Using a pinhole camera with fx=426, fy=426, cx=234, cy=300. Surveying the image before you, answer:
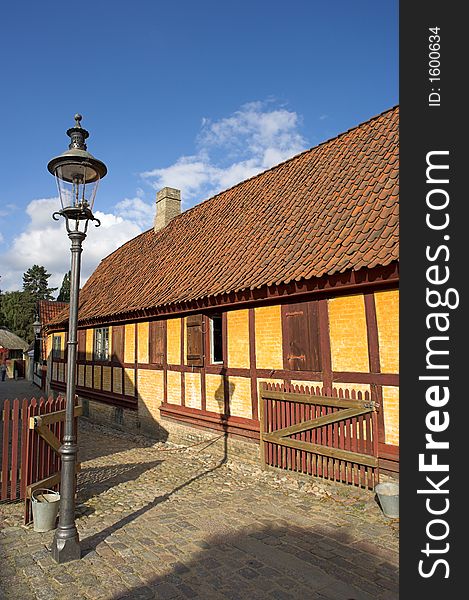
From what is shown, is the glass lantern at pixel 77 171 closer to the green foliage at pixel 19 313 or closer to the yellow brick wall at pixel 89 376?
the yellow brick wall at pixel 89 376

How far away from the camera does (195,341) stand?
945 cm

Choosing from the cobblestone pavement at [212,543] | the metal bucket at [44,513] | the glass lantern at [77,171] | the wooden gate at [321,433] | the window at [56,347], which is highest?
the glass lantern at [77,171]

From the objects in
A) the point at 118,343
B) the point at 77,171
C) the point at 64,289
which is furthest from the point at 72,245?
the point at 64,289

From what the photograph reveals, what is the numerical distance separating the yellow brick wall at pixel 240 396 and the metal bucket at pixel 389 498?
318 centimetres

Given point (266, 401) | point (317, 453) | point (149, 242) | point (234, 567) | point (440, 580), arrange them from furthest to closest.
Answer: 1. point (149, 242)
2. point (266, 401)
3. point (317, 453)
4. point (234, 567)
5. point (440, 580)

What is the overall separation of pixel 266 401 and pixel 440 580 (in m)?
4.65

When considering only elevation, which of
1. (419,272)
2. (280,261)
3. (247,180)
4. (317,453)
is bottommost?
(317,453)

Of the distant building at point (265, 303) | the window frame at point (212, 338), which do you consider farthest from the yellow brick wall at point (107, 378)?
the window frame at point (212, 338)

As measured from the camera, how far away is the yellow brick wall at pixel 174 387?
33.3ft

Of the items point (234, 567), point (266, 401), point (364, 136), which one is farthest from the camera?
point (364, 136)

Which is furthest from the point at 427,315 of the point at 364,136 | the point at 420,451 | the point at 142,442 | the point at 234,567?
the point at 142,442

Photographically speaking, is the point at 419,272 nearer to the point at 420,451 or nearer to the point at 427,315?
the point at 427,315

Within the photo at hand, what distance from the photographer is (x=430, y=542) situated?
2.98m

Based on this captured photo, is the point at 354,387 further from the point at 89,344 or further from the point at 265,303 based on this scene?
the point at 89,344
